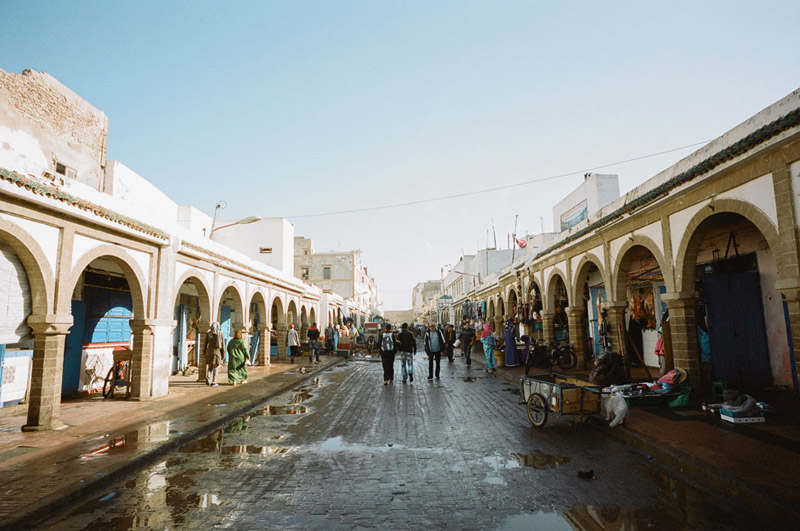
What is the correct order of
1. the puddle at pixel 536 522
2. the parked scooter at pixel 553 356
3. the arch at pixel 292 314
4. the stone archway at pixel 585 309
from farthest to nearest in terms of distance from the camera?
the arch at pixel 292 314, the parked scooter at pixel 553 356, the stone archway at pixel 585 309, the puddle at pixel 536 522

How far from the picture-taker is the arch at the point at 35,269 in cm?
730

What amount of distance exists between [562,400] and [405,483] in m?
3.32

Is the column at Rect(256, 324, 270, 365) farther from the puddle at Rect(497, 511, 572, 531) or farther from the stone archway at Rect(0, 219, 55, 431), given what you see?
the puddle at Rect(497, 511, 572, 531)

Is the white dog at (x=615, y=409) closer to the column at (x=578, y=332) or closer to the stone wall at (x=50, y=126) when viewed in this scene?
the column at (x=578, y=332)

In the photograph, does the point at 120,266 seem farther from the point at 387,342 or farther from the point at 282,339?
the point at 282,339

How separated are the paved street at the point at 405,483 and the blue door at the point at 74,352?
6.19 m

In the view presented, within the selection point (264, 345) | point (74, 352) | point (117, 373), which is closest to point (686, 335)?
point (117, 373)

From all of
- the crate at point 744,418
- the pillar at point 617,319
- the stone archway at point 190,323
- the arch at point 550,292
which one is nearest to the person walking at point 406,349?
the pillar at point 617,319

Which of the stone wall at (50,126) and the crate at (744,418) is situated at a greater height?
the stone wall at (50,126)

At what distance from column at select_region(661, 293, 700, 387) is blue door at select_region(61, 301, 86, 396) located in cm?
1402

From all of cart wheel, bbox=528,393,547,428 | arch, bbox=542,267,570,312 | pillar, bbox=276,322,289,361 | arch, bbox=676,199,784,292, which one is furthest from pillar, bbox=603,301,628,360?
pillar, bbox=276,322,289,361

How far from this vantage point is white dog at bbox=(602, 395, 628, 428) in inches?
274

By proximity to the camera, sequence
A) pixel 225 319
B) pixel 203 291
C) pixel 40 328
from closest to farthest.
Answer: pixel 40 328 < pixel 203 291 < pixel 225 319

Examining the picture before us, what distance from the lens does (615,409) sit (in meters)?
7.07
